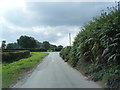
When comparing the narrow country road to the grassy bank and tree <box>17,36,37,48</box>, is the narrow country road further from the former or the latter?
tree <box>17,36,37,48</box>

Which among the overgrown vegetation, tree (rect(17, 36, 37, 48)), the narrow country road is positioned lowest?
the narrow country road

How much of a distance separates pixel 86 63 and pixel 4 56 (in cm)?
2118

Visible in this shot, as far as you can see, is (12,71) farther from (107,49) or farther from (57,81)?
(107,49)

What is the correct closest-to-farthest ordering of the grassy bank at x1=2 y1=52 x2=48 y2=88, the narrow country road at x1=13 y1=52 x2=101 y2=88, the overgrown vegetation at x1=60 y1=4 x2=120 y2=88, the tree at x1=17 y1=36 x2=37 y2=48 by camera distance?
the overgrown vegetation at x1=60 y1=4 x2=120 y2=88, the narrow country road at x1=13 y1=52 x2=101 y2=88, the grassy bank at x1=2 y1=52 x2=48 y2=88, the tree at x1=17 y1=36 x2=37 y2=48

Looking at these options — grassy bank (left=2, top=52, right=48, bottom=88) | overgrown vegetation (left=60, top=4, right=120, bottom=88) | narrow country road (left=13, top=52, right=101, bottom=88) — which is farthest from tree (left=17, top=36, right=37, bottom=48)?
overgrown vegetation (left=60, top=4, right=120, bottom=88)

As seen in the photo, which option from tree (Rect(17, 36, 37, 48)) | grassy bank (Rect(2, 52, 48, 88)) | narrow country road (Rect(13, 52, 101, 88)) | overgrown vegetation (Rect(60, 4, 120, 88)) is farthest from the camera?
tree (Rect(17, 36, 37, 48))

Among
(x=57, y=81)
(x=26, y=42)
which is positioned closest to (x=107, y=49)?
(x=57, y=81)

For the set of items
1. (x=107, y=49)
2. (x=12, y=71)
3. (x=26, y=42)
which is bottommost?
(x=12, y=71)

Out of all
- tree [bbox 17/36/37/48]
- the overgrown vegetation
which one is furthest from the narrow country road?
tree [bbox 17/36/37/48]

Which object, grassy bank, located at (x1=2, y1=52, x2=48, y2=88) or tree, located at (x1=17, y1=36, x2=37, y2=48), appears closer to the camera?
grassy bank, located at (x1=2, y1=52, x2=48, y2=88)

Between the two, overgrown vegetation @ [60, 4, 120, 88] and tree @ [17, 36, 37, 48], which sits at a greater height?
tree @ [17, 36, 37, 48]

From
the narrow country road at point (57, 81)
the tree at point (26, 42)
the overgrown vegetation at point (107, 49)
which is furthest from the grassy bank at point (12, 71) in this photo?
the tree at point (26, 42)

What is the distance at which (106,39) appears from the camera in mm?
7398

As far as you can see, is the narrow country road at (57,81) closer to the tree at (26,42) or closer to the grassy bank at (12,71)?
the grassy bank at (12,71)
